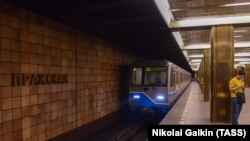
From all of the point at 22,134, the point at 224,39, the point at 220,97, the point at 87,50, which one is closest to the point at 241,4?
the point at 224,39

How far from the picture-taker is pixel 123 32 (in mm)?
10734

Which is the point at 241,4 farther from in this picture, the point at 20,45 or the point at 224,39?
the point at 20,45

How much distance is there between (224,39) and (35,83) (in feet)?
20.5

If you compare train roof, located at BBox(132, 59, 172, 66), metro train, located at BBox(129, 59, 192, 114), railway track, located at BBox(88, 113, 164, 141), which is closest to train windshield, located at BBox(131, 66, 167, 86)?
metro train, located at BBox(129, 59, 192, 114)

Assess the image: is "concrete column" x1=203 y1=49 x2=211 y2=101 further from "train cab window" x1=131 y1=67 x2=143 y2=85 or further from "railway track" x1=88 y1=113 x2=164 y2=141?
"train cab window" x1=131 y1=67 x2=143 y2=85

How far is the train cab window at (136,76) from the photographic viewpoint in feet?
44.0

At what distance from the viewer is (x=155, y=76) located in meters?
13.2

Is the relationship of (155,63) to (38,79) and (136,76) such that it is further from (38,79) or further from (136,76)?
(38,79)

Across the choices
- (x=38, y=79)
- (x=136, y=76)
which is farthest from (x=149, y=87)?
(x=38, y=79)

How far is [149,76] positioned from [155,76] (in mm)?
273

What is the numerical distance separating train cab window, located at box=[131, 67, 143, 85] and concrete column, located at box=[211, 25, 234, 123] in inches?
167

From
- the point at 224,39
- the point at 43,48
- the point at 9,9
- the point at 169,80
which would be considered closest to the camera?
the point at 9,9

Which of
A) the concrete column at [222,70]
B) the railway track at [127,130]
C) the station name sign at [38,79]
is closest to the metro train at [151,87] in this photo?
the railway track at [127,130]

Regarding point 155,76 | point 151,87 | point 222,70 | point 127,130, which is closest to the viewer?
point 222,70
